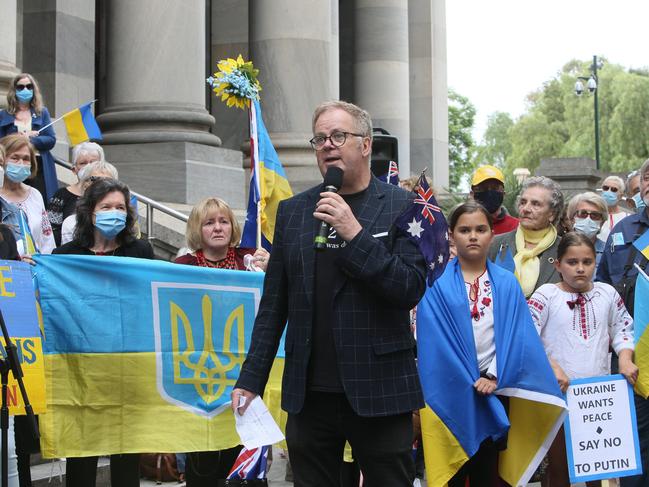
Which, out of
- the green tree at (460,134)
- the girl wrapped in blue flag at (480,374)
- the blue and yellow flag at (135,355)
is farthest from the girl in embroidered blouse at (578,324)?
the green tree at (460,134)

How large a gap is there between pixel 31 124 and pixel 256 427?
6296 mm

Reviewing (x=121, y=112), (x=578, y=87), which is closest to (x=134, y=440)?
(x=121, y=112)

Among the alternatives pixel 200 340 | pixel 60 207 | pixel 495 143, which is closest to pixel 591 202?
pixel 200 340

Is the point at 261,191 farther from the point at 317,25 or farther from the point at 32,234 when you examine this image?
the point at 317,25

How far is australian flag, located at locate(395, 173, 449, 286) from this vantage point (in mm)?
5086

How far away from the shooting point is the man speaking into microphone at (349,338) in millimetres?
4914

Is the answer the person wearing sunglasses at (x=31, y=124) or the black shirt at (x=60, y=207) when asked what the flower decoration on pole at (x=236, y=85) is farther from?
the person wearing sunglasses at (x=31, y=124)

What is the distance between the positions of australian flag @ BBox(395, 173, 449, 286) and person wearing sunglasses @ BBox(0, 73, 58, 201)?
6112 millimetres

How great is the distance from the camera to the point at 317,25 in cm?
1755

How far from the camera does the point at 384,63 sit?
2306 cm

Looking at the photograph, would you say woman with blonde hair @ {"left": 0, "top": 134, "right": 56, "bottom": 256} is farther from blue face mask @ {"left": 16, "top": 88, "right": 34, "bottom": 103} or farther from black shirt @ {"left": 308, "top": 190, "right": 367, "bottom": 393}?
black shirt @ {"left": 308, "top": 190, "right": 367, "bottom": 393}

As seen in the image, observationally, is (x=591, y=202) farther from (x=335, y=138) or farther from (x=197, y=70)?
(x=197, y=70)

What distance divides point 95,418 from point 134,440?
263 millimetres

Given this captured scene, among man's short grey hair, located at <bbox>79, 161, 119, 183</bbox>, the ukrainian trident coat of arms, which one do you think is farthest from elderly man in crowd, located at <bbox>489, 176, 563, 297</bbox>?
man's short grey hair, located at <bbox>79, 161, 119, 183</bbox>
